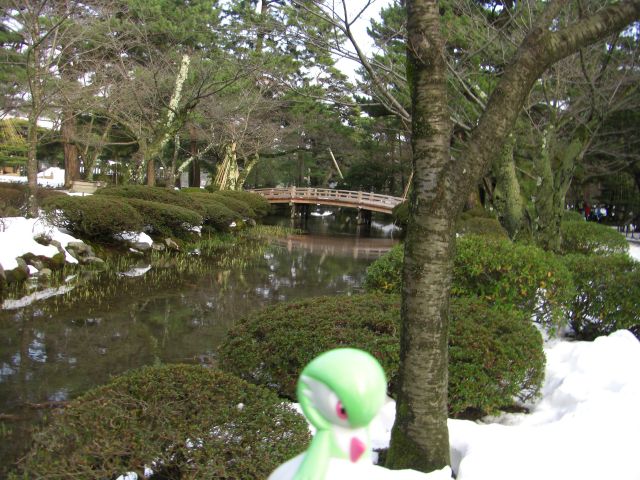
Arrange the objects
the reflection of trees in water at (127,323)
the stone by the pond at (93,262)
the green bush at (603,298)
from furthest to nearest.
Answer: the stone by the pond at (93,262) < the green bush at (603,298) < the reflection of trees in water at (127,323)

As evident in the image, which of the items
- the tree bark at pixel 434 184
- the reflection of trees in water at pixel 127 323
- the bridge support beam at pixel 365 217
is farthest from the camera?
the bridge support beam at pixel 365 217

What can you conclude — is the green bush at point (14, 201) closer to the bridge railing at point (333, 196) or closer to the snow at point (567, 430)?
the snow at point (567, 430)

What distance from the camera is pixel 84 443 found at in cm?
248

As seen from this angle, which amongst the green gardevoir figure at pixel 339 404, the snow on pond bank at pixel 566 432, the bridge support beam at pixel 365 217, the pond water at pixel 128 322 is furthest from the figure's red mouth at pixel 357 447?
the bridge support beam at pixel 365 217

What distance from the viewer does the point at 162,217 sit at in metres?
13.5

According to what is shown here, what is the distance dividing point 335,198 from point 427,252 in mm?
27137

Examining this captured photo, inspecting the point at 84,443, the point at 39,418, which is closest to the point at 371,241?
the point at 39,418

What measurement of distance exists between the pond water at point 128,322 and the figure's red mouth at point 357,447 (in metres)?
3.16

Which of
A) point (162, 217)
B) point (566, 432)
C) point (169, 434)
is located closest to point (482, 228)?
point (162, 217)

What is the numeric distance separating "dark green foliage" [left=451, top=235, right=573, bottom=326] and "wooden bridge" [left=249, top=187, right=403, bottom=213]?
2172 centimetres

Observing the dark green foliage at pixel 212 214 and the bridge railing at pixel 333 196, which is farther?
the bridge railing at pixel 333 196

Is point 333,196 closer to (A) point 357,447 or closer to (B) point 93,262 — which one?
(B) point 93,262

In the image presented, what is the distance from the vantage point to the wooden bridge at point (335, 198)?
28375 mm

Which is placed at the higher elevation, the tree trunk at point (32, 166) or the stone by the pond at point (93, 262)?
the tree trunk at point (32, 166)
